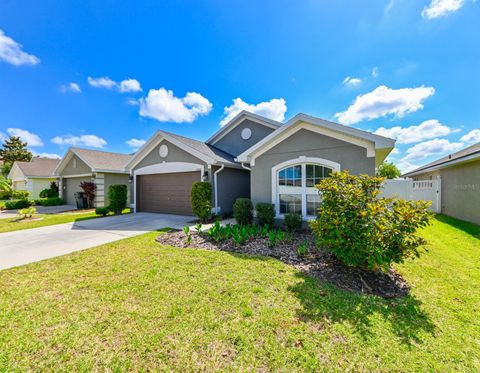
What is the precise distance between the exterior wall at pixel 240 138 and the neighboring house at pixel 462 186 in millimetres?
9920

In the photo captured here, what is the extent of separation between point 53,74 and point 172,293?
50.1 feet

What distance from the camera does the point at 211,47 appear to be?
1074cm

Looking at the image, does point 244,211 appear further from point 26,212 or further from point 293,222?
point 26,212

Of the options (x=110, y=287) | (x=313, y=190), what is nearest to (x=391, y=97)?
(x=313, y=190)

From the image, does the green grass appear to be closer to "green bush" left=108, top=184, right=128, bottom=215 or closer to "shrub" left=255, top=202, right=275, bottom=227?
"shrub" left=255, top=202, right=275, bottom=227

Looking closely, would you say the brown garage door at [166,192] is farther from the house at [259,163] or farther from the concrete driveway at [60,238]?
the concrete driveway at [60,238]

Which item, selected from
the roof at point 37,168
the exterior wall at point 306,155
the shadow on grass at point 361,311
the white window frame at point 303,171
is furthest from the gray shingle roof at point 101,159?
the shadow on grass at point 361,311

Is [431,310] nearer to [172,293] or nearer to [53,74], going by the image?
[172,293]

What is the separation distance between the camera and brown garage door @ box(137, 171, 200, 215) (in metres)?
11.6

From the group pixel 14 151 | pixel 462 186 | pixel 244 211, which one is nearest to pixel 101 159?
pixel 244 211

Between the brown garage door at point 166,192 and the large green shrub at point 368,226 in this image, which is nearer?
the large green shrub at point 368,226

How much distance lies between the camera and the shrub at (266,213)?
7.97 meters

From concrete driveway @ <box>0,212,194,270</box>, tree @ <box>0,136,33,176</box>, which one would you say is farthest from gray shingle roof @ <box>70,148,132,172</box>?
tree @ <box>0,136,33,176</box>

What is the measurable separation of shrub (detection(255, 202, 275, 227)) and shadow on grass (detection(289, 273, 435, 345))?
420cm
